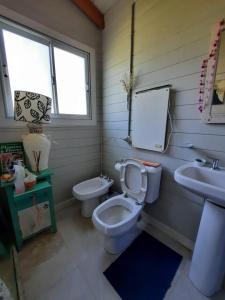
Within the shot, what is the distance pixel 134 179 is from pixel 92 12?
2.14 metres

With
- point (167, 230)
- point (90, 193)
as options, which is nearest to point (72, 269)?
point (90, 193)

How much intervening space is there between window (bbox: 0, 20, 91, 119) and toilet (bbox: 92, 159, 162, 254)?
1080 mm

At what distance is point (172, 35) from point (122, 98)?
776mm

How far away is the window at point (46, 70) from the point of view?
140 cm

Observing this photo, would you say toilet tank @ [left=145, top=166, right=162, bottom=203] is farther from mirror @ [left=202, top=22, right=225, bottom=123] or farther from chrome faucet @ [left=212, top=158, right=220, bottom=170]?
mirror @ [left=202, top=22, right=225, bottom=123]

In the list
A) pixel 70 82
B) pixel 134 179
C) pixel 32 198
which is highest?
pixel 70 82

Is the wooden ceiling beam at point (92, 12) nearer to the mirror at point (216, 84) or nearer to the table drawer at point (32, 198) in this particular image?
the mirror at point (216, 84)

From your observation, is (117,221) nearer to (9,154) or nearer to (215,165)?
(215,165)

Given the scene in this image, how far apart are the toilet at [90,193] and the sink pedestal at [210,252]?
3.54 ft

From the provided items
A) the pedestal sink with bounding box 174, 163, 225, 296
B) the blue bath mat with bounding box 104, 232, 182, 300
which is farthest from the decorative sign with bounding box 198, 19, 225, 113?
the blue bath mat with bounding box 104, 232, 182, 300

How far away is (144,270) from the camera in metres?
1.20

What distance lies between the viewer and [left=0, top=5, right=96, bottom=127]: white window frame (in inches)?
53.1

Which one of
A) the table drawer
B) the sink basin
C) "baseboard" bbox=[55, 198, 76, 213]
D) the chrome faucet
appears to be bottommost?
"baseboard" bbox=[55, 198, 76, 213]

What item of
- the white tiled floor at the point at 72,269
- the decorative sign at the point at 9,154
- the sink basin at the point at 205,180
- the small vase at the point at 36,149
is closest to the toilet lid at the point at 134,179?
the sink basin at the point at 205,180
